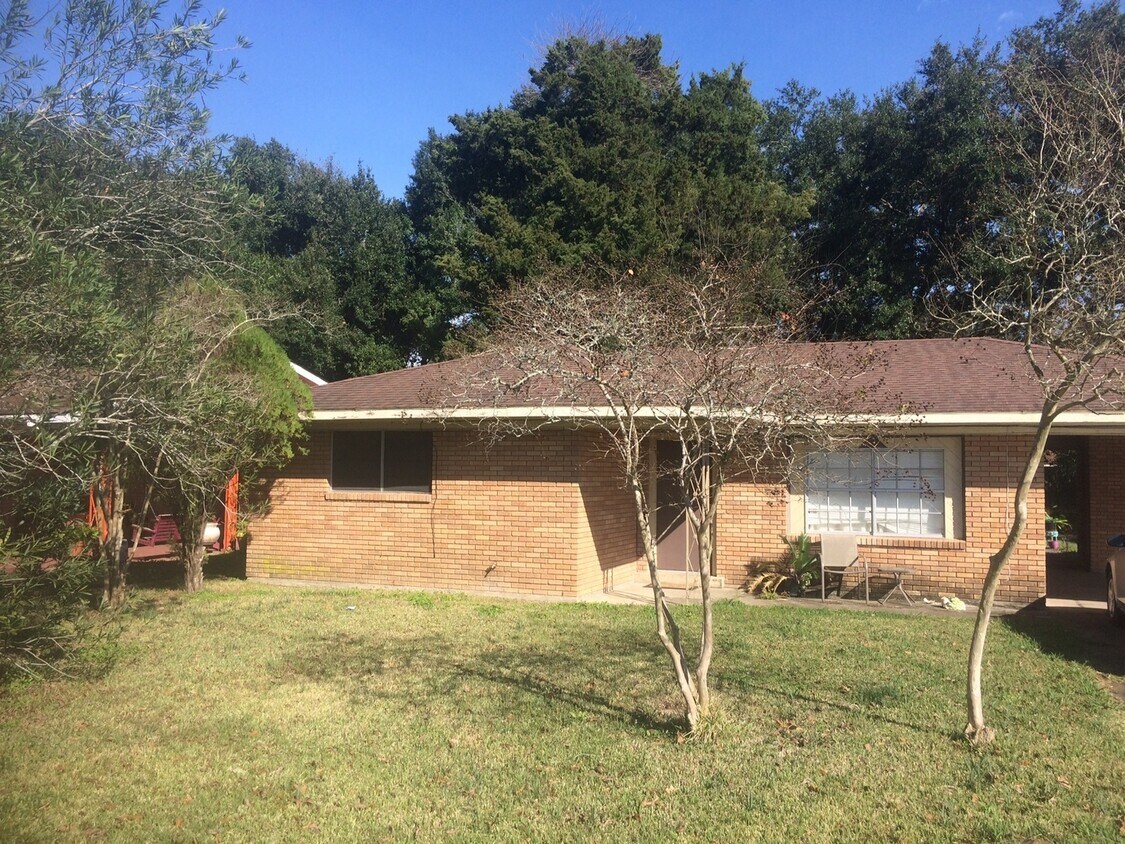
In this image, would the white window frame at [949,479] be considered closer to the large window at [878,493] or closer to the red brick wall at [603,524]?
the large window at [878,493]

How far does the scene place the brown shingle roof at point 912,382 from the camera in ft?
35.4

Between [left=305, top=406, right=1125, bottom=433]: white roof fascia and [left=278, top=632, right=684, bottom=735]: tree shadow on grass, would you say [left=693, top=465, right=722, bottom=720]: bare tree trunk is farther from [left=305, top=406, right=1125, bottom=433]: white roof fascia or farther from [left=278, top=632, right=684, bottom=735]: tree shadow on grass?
[left=305, top=406, right=1125, bottom=433]: white roof fascia

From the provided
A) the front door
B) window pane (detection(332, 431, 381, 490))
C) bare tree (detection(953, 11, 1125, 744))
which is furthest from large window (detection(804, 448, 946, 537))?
window pane (detection(332, 431, 381, 490))

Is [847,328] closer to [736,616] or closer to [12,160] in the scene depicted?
[736,616]

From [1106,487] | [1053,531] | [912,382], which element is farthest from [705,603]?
[1053,531]

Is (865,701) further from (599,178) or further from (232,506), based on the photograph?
(599,178)

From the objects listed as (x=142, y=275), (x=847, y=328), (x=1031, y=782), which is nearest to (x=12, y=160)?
(x=142, y=275)

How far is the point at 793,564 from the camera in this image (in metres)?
12.0

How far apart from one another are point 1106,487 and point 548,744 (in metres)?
11.3

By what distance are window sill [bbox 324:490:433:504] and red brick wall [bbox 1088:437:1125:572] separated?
9.89 m

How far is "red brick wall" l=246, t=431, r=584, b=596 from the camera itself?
39.2 feet

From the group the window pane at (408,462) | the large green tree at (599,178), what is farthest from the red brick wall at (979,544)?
the large green tree at (599,178)

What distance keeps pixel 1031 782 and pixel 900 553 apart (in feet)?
22.3

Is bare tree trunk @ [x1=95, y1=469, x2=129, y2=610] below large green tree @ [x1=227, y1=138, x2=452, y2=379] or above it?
below
